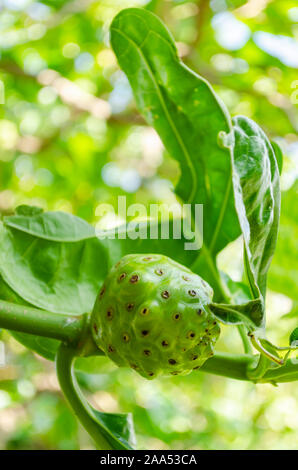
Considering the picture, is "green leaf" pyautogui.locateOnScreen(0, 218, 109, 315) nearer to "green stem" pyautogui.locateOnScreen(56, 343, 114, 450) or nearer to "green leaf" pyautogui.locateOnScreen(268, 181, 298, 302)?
"green stem" pyautogui.locateOnScreen(56, 343, 114, 450)

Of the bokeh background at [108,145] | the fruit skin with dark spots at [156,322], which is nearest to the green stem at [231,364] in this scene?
the fruit skin with dark spots at [156,322]

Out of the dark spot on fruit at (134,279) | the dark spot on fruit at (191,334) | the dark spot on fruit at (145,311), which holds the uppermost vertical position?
the dark spot on fruit at (134,279)

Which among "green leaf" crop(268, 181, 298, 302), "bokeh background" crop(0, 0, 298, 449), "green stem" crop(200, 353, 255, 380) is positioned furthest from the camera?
"bokeh background" crop(0, 0, 298, 449)

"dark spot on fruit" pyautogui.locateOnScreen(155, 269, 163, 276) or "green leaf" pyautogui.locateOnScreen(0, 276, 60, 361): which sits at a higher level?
"dark spot on fruit" pyautogui.locateOnScreen(155, 269, 163, 276)

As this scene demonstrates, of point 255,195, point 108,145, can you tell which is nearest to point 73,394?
point 255,195

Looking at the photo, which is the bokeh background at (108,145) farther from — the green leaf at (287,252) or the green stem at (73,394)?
the green stem at (73,394)

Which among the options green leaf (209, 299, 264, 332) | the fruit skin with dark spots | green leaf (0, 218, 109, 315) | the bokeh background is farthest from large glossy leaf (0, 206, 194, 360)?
the bokeh background

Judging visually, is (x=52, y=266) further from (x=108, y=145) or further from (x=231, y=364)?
(x=108, y=145)

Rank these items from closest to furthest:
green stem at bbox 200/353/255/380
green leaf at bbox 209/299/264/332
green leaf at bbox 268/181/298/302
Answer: green leaf at bbox 209/299/264/332
green stem at bbox 200/353/255/380
green leaf at bbox 268/181/298/302
